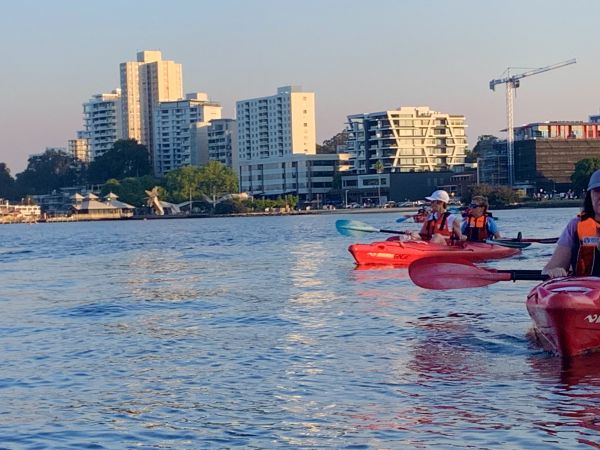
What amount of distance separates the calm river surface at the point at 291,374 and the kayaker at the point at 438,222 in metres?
2.92

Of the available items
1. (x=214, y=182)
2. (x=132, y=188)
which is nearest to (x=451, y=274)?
(x=214, y=182)

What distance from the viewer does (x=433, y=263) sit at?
14.8 metres

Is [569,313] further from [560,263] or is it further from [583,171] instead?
[583,171]

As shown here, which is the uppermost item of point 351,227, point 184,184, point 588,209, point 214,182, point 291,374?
point 214,182

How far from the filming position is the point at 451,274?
1442 cm

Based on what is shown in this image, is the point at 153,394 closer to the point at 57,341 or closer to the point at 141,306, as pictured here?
the point at 57,341

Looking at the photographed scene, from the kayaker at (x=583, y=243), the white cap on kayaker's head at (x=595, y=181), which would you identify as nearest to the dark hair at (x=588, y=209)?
the kayaker at (x=583, y=243)

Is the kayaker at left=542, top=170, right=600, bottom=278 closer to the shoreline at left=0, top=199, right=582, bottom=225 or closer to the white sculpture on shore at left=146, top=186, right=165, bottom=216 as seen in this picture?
the shoreline at left=0, top=199, right=582, bottom=225

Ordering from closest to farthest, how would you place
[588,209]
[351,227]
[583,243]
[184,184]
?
[588,209]
[583,243]
[351,227]
[184,184]

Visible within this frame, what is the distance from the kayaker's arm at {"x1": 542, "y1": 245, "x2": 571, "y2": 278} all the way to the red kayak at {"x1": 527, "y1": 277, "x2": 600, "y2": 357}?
0.19 metres

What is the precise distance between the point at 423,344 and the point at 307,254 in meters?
27.7

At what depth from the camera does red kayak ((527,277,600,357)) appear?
11.8 m

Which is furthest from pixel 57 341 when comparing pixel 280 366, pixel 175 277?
pixel 175 277

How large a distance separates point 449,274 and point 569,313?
281 centimetres
